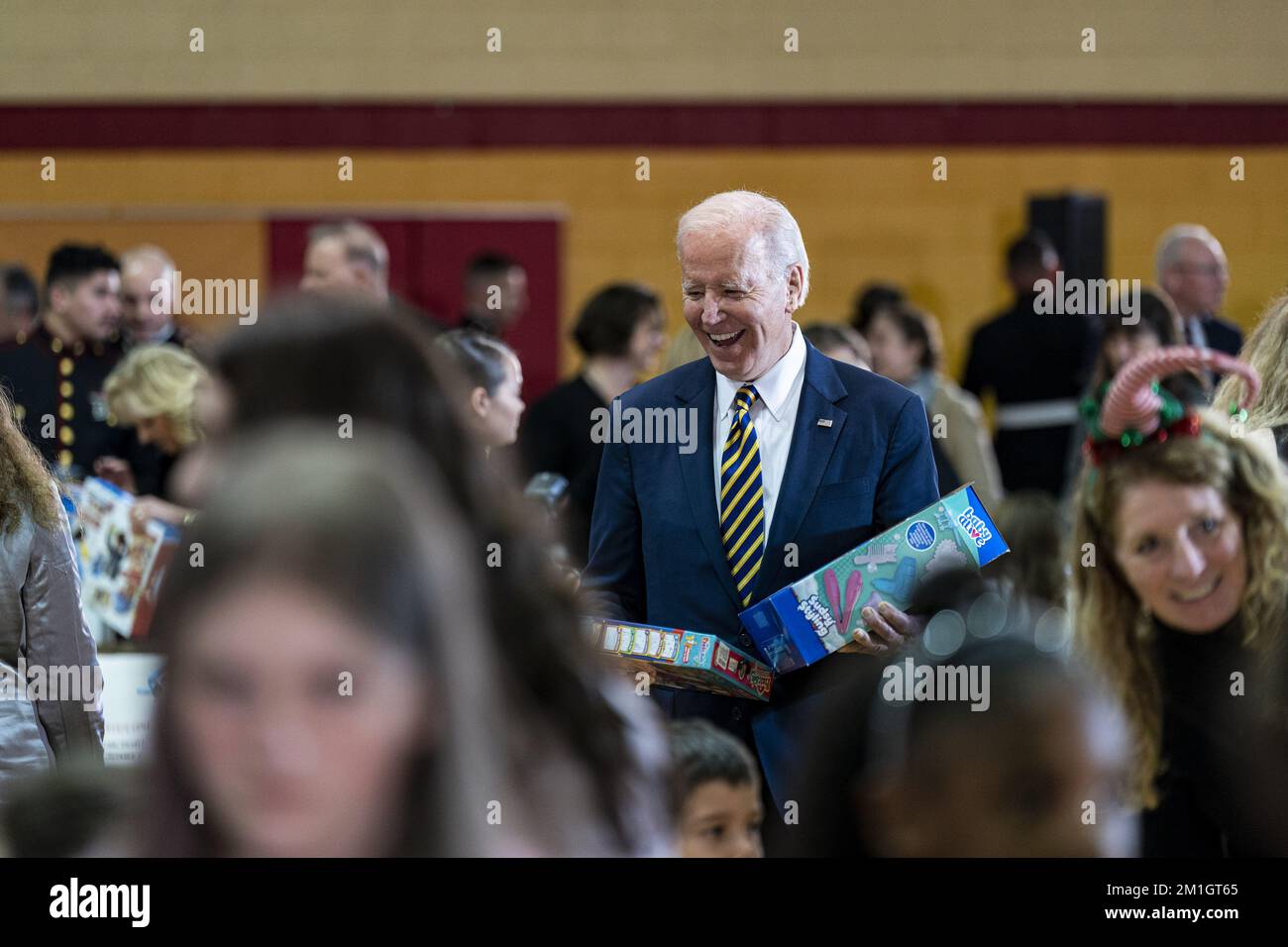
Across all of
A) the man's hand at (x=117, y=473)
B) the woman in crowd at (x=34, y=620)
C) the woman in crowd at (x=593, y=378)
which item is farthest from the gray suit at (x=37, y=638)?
the man's hand at (x=117, y=473)

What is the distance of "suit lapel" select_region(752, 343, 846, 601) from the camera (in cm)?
301

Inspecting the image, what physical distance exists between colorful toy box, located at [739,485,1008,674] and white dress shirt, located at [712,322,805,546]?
9.3 inches

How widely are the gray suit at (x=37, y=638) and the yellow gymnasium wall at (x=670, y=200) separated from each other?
244 inches

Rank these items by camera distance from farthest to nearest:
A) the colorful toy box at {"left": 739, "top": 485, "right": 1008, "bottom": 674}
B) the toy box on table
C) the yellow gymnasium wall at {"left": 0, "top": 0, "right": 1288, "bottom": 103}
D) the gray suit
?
the yellow gymnasium wall at {"left": 0, "top": 0, "right": 1288, "bottom": 103}, the toy box on table, the gray suit, the colorful toy box at {"left": 739, "top": 485, "right": 1008, "bottom": 674}

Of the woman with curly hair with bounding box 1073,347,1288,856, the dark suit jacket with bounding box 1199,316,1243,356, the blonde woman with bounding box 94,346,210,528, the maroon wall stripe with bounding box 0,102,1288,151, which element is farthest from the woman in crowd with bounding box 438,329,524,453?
the maroon wall stripe with bounding box 0,102,1288,151

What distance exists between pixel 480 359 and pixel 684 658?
48.3 inches

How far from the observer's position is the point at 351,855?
1203mm

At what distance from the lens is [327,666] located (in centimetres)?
114

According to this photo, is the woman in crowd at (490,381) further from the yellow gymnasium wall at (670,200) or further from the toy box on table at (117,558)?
the yellow gymnasium wall at (670,200)

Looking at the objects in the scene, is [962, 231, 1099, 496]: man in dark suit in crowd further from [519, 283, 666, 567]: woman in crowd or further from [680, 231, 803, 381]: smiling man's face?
[680, 231, 803, 381]: smiling man's face

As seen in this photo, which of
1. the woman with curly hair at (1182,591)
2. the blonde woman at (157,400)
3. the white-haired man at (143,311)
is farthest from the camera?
the white-haired man at (143,311)

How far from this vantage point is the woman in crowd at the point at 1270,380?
9.94ft

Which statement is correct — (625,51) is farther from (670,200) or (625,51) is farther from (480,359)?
(480,359)
